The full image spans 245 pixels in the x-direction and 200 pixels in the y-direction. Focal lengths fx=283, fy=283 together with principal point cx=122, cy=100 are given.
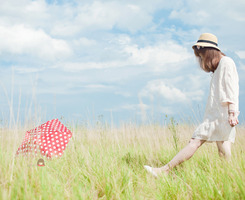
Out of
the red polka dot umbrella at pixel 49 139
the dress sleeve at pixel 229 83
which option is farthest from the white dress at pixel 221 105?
the red polka dot umbrella at pixel 49 139

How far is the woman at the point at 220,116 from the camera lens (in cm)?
311

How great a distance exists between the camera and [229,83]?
315cm

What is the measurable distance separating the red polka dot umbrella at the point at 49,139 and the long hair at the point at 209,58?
2297 millimetres

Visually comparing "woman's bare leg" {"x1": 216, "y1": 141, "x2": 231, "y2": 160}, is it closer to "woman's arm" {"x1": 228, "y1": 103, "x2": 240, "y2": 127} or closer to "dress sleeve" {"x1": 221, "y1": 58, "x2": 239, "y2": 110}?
"woman's arm" {"x1": 228, "y1": 103, "x2": 240, "y2": 127}

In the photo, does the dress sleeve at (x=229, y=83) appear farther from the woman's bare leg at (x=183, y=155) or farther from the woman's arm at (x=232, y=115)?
the woman's bare leg at (x=183, y=155)

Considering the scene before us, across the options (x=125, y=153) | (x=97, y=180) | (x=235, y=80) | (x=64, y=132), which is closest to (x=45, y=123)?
(x=64, y=132)

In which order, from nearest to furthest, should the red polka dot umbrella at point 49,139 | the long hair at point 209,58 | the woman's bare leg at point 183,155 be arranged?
the woman's bare leg at point 183,155, the long hair at point 209,58, the red polka dot umbrella at point 49,139

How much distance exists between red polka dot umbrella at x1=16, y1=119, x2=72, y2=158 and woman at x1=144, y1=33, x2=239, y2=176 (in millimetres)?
1561

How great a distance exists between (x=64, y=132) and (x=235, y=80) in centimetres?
260

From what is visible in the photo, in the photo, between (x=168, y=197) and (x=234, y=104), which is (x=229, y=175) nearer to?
(x=168, y=197)

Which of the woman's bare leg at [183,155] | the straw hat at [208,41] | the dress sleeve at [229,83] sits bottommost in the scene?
the woman's bare leg at [183,155]

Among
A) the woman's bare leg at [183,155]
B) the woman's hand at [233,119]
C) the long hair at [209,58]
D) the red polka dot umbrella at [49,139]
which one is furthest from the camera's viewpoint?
the red polka dot umbrella at [49,139]

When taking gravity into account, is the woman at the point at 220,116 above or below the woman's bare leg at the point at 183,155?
above

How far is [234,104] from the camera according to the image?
3092mm
